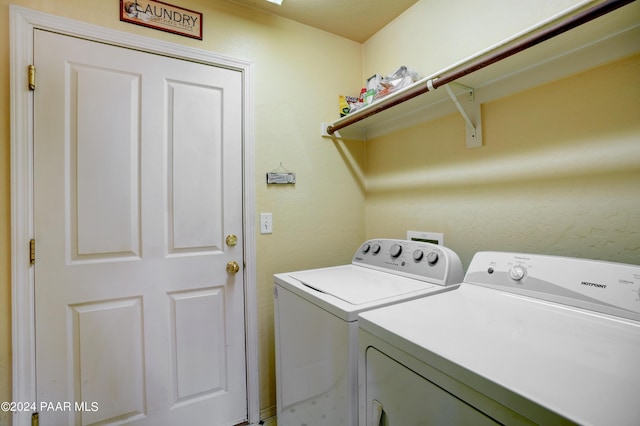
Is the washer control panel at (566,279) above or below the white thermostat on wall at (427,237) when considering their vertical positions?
below

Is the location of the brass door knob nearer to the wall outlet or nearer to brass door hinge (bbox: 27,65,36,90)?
the wall outlet

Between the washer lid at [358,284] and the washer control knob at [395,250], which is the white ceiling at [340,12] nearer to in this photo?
the washer control knob at [395,250]

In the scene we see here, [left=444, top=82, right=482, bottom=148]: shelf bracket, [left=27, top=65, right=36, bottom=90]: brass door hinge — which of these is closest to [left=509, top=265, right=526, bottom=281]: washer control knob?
[left=444, top=82, right=482, bottom=148]: shelf bracket

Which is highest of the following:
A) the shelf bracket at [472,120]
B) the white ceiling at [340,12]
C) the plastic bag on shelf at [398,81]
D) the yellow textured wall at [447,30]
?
the white ceiling at [340,12]

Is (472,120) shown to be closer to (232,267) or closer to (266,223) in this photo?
(266,223)

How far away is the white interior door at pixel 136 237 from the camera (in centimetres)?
129

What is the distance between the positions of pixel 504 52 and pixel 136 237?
1761 mm

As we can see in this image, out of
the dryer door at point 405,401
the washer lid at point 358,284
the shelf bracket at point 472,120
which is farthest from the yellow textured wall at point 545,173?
the dryer door at point 405,401

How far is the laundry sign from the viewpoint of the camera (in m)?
1.42

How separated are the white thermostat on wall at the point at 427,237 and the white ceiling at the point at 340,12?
1.35 m

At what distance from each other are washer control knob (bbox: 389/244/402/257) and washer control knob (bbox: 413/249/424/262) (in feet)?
0.31

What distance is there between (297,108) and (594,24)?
139 cm

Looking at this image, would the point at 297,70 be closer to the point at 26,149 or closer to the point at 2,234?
the point at 26,149

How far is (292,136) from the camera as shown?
1.85 meters
